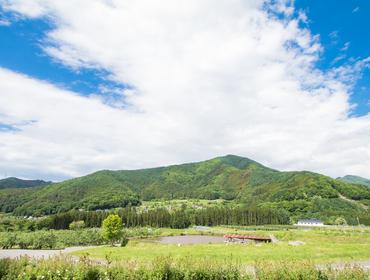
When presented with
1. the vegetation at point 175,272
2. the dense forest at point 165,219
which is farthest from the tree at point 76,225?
the vegetation at point 175,272

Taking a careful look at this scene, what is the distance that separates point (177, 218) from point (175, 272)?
15950 centimetres

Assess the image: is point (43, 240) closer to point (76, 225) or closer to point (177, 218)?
point (76, 225)

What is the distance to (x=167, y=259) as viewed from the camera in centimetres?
1538

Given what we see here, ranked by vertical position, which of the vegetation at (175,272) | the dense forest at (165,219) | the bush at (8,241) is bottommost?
the bush at (8,241)

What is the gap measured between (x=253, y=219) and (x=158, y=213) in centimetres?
5307

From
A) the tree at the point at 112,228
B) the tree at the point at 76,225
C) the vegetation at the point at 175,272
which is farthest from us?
the tree at the point at 76,225

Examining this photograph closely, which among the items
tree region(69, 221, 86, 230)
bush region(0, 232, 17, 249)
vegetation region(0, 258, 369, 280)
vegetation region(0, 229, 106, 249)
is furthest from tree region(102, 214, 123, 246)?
vegetation region(0, 258, 369, 280)

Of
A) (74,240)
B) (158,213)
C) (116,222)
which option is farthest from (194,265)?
(158,213)

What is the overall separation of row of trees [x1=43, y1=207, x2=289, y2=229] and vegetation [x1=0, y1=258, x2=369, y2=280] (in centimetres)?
15684

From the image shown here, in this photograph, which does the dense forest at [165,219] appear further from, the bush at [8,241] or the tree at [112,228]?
the tree at [112,228]

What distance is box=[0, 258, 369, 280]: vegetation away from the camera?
46.2ft

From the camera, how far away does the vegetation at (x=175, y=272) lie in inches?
554

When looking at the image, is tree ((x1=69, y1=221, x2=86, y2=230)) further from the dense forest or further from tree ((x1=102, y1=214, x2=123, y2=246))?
tree ((x1=102, y1=214, x2=123, y2=246))

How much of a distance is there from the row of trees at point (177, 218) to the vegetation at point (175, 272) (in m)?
157
